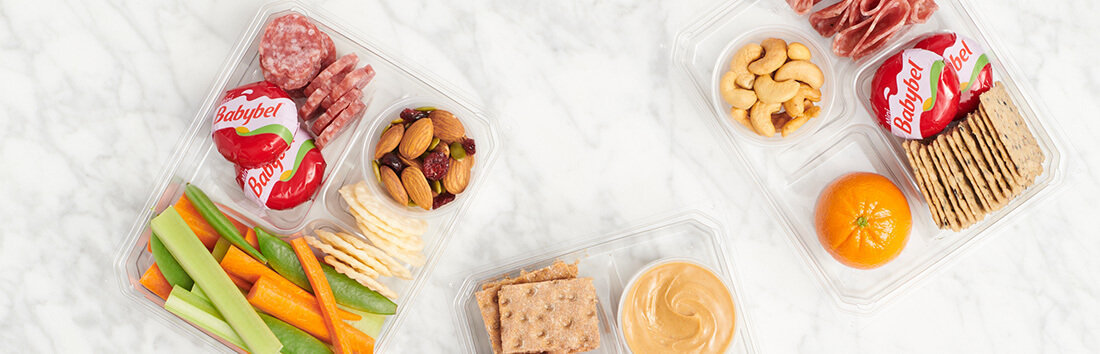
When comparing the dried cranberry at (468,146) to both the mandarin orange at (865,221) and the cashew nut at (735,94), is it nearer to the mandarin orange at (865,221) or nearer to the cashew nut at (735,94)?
the cashew nut at (735,94)

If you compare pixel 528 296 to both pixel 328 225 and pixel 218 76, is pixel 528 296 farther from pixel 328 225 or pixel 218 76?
pixel 218 76

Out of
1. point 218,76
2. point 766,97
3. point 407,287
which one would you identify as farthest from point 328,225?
point 766,97

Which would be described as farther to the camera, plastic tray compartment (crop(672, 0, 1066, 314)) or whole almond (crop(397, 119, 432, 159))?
plastic tray compartment (crop(672, 0, 1066, 314))

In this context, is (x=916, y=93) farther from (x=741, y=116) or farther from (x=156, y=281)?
(x=156, y=281)

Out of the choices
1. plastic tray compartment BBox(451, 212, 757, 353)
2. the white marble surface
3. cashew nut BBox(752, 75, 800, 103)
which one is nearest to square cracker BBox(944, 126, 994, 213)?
the white marble surface

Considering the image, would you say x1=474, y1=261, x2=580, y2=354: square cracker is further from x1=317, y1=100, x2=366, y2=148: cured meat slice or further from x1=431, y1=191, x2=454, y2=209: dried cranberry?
x1=317, y1=100, x2=366, y2=148: cured meat slice

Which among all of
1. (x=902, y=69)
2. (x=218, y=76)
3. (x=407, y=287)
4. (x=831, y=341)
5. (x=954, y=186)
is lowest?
(x=407, y=287)
